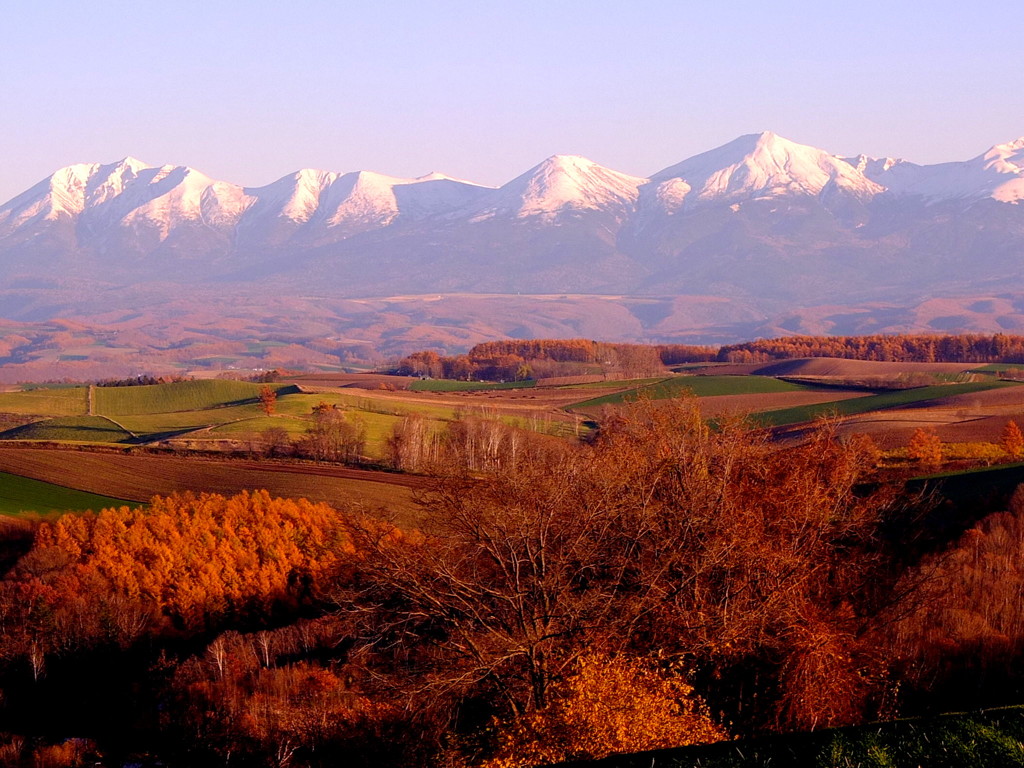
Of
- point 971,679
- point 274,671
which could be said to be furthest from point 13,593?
point 971,679

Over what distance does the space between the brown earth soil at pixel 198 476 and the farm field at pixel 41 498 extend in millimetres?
760

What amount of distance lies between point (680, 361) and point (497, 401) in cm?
6609

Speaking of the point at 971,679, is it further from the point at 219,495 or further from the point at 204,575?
the point at 219,495

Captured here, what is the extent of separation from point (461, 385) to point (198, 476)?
6990 centimetres

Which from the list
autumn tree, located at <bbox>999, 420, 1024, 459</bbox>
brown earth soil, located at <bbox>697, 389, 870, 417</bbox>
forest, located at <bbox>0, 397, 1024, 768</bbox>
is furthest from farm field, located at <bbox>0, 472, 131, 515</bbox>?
autumn tree, located at <bbox>999, 420, 1024, 459</bbox>

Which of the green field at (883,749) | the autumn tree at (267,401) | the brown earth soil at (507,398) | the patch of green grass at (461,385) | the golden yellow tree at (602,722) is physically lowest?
the patch of green grass at (461,385)

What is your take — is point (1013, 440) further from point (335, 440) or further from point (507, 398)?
point (507, 398)

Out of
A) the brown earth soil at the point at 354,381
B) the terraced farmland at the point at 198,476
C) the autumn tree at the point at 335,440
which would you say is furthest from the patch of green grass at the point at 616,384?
the terraced farmland at the point at 198,476

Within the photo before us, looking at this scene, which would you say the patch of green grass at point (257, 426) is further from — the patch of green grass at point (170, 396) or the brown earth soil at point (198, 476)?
the patch of green grass at point (170, 396)

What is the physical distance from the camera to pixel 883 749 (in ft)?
53.2

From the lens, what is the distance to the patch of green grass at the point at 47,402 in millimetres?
97062

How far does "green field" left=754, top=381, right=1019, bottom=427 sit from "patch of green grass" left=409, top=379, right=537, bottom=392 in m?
39.0

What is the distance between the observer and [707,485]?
28.0 meters

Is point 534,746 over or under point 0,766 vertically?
over
